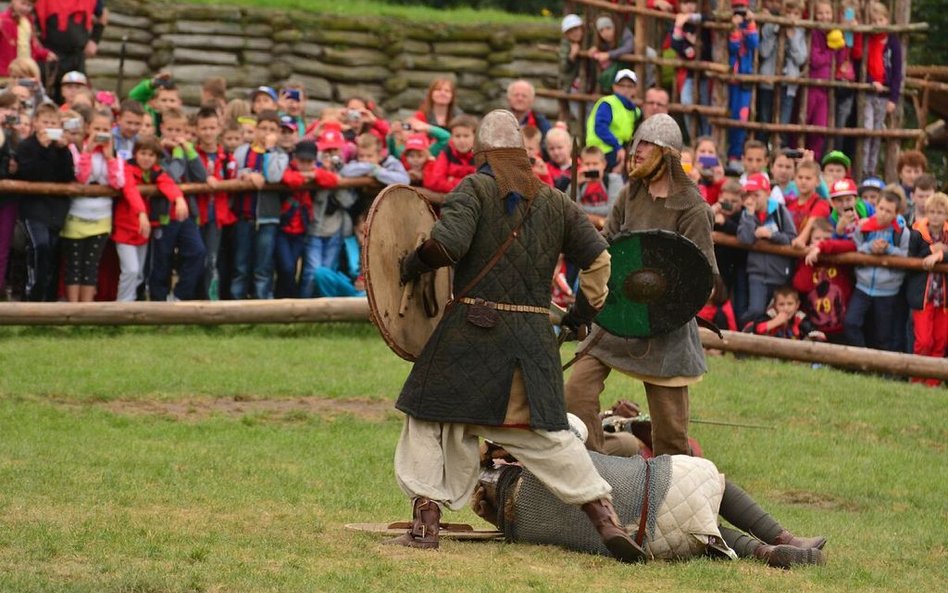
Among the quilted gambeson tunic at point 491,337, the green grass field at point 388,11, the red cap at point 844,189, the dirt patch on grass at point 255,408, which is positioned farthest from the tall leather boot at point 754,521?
the green grass field at point 388,11

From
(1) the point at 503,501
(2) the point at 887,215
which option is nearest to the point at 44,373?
(1) the point at 503,501

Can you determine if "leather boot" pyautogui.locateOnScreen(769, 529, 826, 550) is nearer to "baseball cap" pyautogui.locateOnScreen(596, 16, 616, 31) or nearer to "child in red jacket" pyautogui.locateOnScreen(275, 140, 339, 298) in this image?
"child in red jacket" pyautogui.locateOnScreen(275, 140, 339, 298)

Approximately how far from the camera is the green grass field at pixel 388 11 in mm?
23031

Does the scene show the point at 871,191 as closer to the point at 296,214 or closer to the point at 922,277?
the point at 922,277

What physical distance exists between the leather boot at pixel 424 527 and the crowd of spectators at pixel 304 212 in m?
6.33

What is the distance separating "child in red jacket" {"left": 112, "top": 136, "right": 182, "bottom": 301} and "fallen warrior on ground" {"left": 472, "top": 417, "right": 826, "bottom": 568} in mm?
6152

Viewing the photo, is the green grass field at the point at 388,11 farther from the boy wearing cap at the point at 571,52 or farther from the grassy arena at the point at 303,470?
the grassy arena at the point at 303,470

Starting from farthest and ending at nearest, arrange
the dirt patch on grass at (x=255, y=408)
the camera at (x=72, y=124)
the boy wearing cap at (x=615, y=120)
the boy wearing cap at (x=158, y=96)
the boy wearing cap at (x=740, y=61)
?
the boy wearing cap at (x=740, y=61) < the boy wearing cap at (x=615, y=120) < the boy wearing cap at (x=158, y=96) < the camera at (x=72, y=124) < the dirt patch on grass at (x=255, y=408)

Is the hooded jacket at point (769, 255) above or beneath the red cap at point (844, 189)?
beneath

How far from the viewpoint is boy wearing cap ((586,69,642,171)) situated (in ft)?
53.8

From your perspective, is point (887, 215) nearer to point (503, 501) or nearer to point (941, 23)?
point (503, 501)

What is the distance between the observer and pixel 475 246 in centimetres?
768

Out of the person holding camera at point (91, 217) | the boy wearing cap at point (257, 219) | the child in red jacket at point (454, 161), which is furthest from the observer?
the child in red jacket at point (454, 161)

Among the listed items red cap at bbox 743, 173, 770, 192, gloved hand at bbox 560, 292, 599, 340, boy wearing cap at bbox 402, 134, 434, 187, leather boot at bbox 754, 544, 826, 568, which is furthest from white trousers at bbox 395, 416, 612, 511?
red cap at bbox 743, 173, 770, 192
